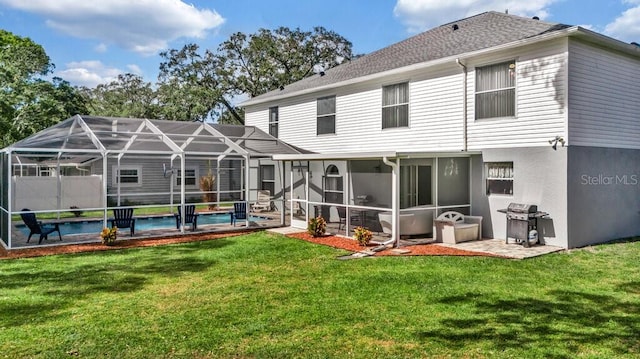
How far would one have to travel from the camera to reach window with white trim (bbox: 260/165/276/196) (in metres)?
20.0

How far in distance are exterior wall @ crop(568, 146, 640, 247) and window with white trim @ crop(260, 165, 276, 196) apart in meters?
12.5

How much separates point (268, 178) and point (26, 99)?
13.7m

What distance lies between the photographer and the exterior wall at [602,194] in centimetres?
1064

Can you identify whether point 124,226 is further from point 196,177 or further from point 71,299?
point 196,177

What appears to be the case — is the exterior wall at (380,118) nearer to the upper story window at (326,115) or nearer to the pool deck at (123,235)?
the upper story window at (326,115)

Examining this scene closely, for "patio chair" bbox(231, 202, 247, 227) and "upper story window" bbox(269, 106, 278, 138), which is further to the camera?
"upper story window" bbox(269, 106, 278, 138)

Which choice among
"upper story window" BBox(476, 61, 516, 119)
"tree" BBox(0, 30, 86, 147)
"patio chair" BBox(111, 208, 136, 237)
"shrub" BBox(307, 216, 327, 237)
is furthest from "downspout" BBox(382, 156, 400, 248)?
"tree" BBox(0, 30, 86, 147)

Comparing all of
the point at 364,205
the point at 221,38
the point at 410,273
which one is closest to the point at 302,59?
the point at 221,38

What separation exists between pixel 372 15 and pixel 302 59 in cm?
1207

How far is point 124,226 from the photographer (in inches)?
506

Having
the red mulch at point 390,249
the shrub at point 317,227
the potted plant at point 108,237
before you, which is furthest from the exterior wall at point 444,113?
the potted plant at point 108,237

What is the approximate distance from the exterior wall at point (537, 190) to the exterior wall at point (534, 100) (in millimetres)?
286

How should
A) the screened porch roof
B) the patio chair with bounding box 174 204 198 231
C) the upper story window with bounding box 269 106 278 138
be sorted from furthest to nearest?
1. the upper story window with bounding box 269 106 278 138
2. the patio chair with bounding box 174 204 198 231
3. the screened porch roof

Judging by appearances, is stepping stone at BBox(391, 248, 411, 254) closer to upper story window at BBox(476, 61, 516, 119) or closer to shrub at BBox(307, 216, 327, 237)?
shrub at BBox(307, 216, 327, 237)
